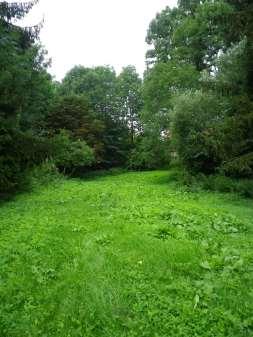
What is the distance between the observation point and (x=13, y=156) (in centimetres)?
1246

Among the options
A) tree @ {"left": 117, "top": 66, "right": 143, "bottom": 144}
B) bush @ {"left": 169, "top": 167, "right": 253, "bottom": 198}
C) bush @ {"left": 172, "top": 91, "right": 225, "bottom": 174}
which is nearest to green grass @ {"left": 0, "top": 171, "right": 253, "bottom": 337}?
bush @ {"left": 169, "top": 167, "right": 253, "bottom": 198}

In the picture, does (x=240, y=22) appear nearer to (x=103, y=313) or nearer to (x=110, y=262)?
(x=110, y=262)

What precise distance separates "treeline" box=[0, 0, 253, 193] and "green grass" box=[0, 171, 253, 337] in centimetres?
231

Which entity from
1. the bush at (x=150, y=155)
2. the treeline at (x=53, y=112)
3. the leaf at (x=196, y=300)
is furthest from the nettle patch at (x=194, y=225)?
the bush at (x=150, y=155)

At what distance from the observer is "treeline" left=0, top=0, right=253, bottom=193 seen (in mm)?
12281

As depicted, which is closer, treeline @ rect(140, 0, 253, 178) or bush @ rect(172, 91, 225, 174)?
treeline @ rect(140, 0, 253, 178)

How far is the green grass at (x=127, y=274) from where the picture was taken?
5.70 m

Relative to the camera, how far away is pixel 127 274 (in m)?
7.13

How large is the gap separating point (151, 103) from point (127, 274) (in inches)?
980

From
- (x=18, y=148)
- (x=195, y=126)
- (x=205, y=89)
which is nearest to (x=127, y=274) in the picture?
(x=18, y=148)

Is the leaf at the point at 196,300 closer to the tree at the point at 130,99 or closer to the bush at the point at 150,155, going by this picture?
the bush at the point at 150,155

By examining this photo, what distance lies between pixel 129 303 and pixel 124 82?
4305 centimetres

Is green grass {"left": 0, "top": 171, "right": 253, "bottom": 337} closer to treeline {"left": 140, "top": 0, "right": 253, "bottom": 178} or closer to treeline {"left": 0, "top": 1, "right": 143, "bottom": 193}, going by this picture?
treeline {"left": 0, "top": 1, "right": 143, "bottom": 193}

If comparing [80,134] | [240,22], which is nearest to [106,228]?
[240,22]
